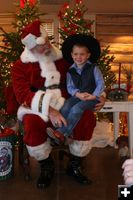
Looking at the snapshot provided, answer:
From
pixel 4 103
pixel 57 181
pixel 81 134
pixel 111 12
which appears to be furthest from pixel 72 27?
pixel 111 12

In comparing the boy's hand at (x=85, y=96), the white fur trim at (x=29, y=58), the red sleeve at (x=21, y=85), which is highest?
the white fur trim at (x=29, y=58)

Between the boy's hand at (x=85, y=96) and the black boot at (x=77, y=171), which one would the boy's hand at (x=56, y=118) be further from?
the black boot at (x=77, y=171)

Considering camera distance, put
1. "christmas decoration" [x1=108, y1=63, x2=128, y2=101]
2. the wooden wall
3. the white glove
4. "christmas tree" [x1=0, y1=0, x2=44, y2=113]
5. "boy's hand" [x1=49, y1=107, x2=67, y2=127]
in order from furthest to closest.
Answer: the wooden wall < "christmas decoration" [x1=108, y1=63, x2=128, y2=101] < "christmas tree" [x1=0, y1=0, x2=44, y2=113] < "boy's hand" [x1=49, y1=107, x2=67, y2=127] < the white glove

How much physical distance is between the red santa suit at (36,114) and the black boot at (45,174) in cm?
8

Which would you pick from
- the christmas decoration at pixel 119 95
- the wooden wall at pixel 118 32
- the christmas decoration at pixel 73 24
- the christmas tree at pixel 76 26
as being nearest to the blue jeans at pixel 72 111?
the christmas decoration at pixel 119 95

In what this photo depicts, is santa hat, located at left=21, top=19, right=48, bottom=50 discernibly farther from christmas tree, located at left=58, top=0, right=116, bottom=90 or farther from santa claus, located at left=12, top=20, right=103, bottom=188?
christmas tree, located at left=58, top=0, right=116, bottom=90

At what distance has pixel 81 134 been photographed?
2822 millimetres

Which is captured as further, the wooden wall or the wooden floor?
the wooden wall

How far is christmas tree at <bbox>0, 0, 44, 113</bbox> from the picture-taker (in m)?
3.45

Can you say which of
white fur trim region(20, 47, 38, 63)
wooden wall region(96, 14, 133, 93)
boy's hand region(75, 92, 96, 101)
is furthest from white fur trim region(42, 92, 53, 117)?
wooden wall region(96, 14, 133, 93)

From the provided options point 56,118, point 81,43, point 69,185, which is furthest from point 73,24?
point 69,185

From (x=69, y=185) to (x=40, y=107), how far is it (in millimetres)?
707

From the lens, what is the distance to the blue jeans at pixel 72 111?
8.96 ft

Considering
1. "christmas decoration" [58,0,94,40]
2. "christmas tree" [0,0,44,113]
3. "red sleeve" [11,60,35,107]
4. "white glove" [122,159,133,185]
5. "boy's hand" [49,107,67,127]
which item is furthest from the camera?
"christmas decoration" [58,0,94,40]
